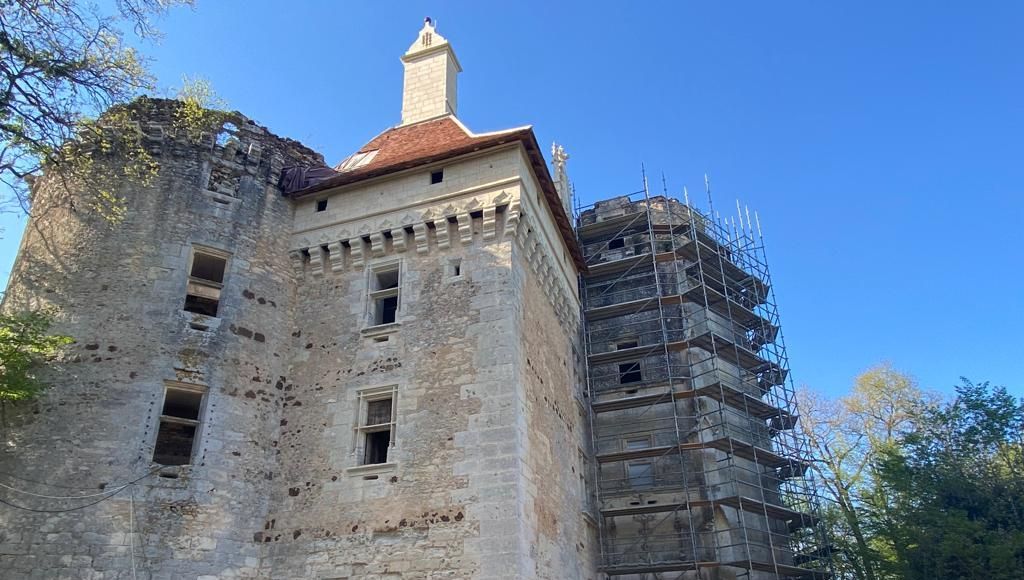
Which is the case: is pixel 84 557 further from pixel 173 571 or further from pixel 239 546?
pixel 239 546

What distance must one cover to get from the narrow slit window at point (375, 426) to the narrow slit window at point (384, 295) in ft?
5.54

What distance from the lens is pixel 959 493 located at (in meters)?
16.7

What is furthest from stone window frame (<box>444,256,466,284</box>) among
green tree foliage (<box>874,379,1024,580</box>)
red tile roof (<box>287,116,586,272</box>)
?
green tree foliage (<box>874,379,1024,580</box>)

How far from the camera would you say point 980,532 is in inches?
617

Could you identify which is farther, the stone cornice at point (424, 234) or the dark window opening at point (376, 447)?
the stone cornice at point (424, 234)

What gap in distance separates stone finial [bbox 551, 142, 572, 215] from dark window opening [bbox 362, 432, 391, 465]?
11.4m

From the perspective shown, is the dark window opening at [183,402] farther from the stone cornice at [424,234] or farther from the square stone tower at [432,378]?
the stone cornice at [424,234]

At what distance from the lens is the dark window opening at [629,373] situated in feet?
67.9

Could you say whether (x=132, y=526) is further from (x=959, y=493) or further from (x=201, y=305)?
(x=959, y=493)

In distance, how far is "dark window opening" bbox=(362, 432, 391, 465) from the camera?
13.6 metres

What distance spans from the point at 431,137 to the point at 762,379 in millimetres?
11902

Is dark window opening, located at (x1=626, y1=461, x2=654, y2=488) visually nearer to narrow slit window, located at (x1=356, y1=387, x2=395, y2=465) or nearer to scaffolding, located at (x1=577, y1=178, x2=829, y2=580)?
scaffolding, located at (x1=577, y1=178, x2=829, y2=580)

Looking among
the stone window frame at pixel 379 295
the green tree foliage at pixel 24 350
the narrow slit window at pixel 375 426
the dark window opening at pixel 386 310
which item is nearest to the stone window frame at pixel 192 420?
the green tree foliage at pixel 24 350

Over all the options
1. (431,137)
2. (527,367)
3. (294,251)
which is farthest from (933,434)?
(294,251)
